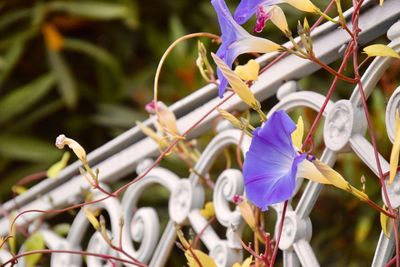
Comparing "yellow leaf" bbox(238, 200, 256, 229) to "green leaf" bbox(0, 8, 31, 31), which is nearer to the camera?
"yellow leaf" bbox(238, 200, 256, 229)

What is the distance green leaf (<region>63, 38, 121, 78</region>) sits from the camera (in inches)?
99.3

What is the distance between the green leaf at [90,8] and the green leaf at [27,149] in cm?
38

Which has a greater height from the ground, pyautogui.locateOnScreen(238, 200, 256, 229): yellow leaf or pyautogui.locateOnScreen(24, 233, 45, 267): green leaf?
pyautogui.locateOnScreen(24, 233, 45, 267): green leaf

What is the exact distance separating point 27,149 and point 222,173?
5.21ft

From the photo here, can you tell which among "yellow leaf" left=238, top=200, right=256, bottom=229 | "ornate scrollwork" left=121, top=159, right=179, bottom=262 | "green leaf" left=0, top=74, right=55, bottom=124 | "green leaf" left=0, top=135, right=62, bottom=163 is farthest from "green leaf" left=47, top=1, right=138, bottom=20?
"yellow leaf" left=238, top=200, right=256, bottom=229

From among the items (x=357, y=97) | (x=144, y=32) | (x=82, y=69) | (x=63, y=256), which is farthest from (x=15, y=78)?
(x=357, y=97)

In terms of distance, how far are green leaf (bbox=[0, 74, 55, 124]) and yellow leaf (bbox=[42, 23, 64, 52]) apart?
0.28 feet

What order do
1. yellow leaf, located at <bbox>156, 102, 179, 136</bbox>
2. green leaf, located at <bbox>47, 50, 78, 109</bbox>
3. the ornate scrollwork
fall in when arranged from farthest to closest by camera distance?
green leaf, located at <bbox>47, 50, 78, 109</bbox>, the ornate scrollwork, yellow leaf, located at <bbox>156, 102, 179, 136</bbox>

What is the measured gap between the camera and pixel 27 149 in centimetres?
250

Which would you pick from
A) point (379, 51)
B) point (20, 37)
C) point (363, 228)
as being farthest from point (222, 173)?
point (20, 37)

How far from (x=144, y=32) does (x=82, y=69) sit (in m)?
0.22

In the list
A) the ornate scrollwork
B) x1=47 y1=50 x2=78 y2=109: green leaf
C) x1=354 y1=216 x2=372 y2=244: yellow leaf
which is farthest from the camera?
x1=47 y1=50 x2=78 y2=109: green leaf

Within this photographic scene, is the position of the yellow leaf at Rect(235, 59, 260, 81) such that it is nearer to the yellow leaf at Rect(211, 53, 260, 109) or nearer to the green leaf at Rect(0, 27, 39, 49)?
the yellow leaf at Rect(211, 53, 260, 109)

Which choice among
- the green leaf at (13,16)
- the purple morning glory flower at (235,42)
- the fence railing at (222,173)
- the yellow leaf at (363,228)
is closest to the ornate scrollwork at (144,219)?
the fence railing at (222,173)
